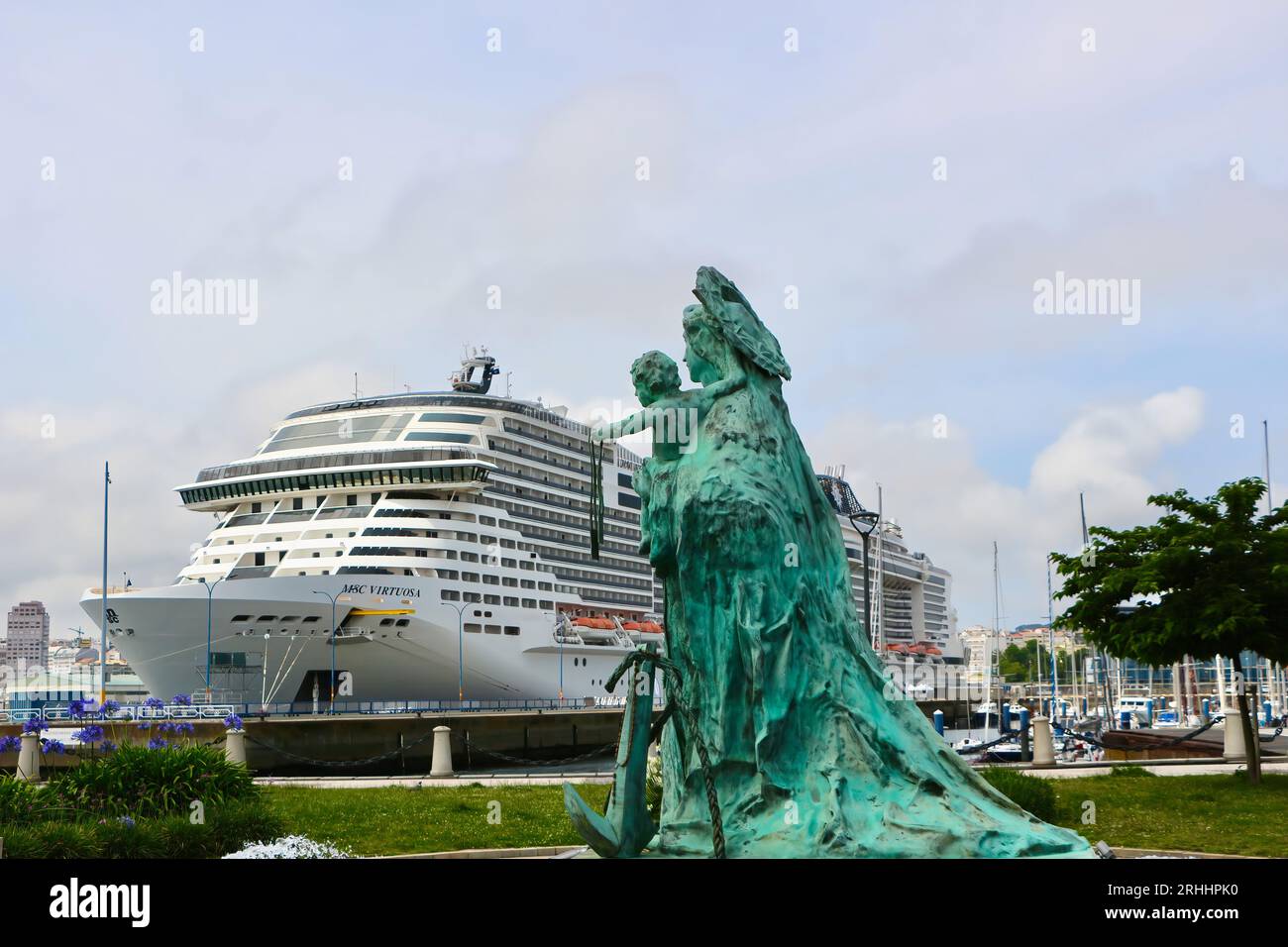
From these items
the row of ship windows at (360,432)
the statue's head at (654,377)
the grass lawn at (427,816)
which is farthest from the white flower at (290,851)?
the row of ship windows at (360,432)

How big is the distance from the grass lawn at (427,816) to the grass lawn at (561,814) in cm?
2

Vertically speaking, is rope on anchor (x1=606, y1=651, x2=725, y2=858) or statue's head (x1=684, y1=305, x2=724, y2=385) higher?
statue's head (x1=684, y1=305, x2=724, y2=385)

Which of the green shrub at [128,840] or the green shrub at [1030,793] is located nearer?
the green shrub at [128,840]

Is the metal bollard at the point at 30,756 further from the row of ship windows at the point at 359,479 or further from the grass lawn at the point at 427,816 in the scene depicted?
the row of ship windows at the point at 359,479

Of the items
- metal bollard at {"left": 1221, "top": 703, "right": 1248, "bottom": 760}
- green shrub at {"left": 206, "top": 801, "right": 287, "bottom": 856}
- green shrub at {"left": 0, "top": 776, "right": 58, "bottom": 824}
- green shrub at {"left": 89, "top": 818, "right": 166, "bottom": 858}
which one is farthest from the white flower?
metal bollard at {"left": 1221, "top": 703, "right": 1248, "bottom": 760}

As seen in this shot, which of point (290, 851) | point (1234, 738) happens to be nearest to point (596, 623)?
point (1234, 738)

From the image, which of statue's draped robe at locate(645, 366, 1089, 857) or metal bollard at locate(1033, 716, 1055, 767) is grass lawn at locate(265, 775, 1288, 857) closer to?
metal bollard at locate(1033, 716, 1055, 767)

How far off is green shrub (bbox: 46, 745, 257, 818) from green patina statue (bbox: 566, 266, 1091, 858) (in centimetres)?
762

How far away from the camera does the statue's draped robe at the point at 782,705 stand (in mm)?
10211

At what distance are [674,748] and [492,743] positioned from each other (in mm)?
40830

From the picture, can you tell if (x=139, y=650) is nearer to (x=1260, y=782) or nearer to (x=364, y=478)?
(x=364, y=478)

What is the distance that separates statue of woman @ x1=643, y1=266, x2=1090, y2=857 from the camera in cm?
1023

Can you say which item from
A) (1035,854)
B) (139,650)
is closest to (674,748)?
(1035,854)

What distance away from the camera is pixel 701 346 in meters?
12.6
